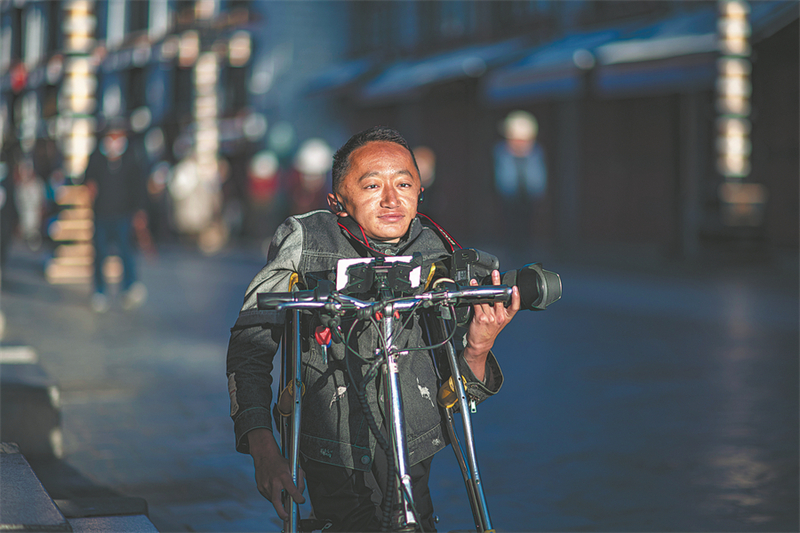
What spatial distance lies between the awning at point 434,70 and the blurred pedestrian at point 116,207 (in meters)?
10.9

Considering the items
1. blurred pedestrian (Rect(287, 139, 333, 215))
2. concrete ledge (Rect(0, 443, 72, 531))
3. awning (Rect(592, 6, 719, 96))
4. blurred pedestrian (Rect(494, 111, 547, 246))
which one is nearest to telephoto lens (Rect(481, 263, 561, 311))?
concrete ledge (Rect(0, 443, 72, 531))

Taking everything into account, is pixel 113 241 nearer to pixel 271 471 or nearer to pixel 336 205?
pixel 336 205

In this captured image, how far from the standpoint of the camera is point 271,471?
270 cm

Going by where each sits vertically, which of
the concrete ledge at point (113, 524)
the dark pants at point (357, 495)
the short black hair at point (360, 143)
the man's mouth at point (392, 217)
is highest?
the short black hair at point (360, 143)

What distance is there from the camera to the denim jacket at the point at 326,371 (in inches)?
113

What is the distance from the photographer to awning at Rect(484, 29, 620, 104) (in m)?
19.5

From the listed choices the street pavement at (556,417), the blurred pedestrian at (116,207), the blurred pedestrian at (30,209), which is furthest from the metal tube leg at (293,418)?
the blurred pedestrian at (30,209)

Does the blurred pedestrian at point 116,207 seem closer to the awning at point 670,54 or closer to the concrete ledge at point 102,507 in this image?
the awning at point 670,54

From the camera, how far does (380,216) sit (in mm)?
2941

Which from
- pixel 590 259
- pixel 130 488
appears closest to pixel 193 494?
pixel 130 488

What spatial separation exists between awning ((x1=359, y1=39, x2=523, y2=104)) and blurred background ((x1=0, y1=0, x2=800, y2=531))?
8cm

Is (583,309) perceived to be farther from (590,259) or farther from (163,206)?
(163,206)

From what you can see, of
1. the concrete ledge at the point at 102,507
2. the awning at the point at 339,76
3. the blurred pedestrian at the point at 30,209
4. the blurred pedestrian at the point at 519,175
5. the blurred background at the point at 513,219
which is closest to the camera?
the concrete ledge at the point at 102,507

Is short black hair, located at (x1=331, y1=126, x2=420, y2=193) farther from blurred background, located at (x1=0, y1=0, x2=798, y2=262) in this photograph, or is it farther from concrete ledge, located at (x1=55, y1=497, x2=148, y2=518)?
blurred background, located at (x1=0, y1=0, x2=798, y2=262)
